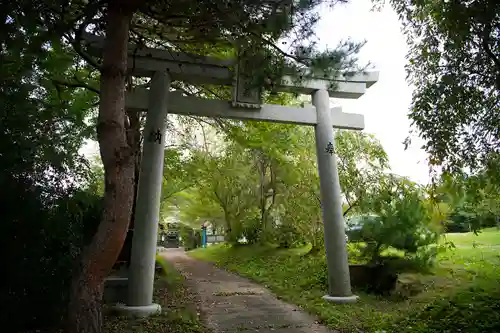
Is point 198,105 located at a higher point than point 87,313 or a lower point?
higher

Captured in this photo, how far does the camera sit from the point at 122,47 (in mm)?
3881

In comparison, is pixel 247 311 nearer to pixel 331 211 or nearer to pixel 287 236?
pixel 331 211

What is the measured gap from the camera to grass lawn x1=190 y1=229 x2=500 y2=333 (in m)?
4.06

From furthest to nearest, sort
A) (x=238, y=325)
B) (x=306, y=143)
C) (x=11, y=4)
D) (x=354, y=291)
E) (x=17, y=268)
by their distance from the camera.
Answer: (x=306, y=143) → (x=354, y=291) → (x=238, y=325) → (x=17, y=268) → (x=11, y=4)

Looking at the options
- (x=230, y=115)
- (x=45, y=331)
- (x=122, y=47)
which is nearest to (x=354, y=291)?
(x=230, y=115)

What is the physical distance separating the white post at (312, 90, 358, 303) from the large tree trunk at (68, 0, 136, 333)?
4.28 meters

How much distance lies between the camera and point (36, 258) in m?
4.62

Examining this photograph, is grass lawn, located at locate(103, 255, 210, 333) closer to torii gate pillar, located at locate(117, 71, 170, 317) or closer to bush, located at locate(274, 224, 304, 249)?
torii gate pillar, located at locate(117, 71, 170, 317)

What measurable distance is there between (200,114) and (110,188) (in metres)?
3.51

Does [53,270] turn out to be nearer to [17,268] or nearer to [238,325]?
[17,268]

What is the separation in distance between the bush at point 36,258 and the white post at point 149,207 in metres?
0.94

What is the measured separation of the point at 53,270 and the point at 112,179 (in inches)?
86.2

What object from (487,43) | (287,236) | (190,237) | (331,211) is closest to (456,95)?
(487,43)

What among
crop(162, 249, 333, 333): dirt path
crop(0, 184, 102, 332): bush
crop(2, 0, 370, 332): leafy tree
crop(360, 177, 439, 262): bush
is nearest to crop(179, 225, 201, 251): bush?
crop(162, 249, 333, 333): dirt path
